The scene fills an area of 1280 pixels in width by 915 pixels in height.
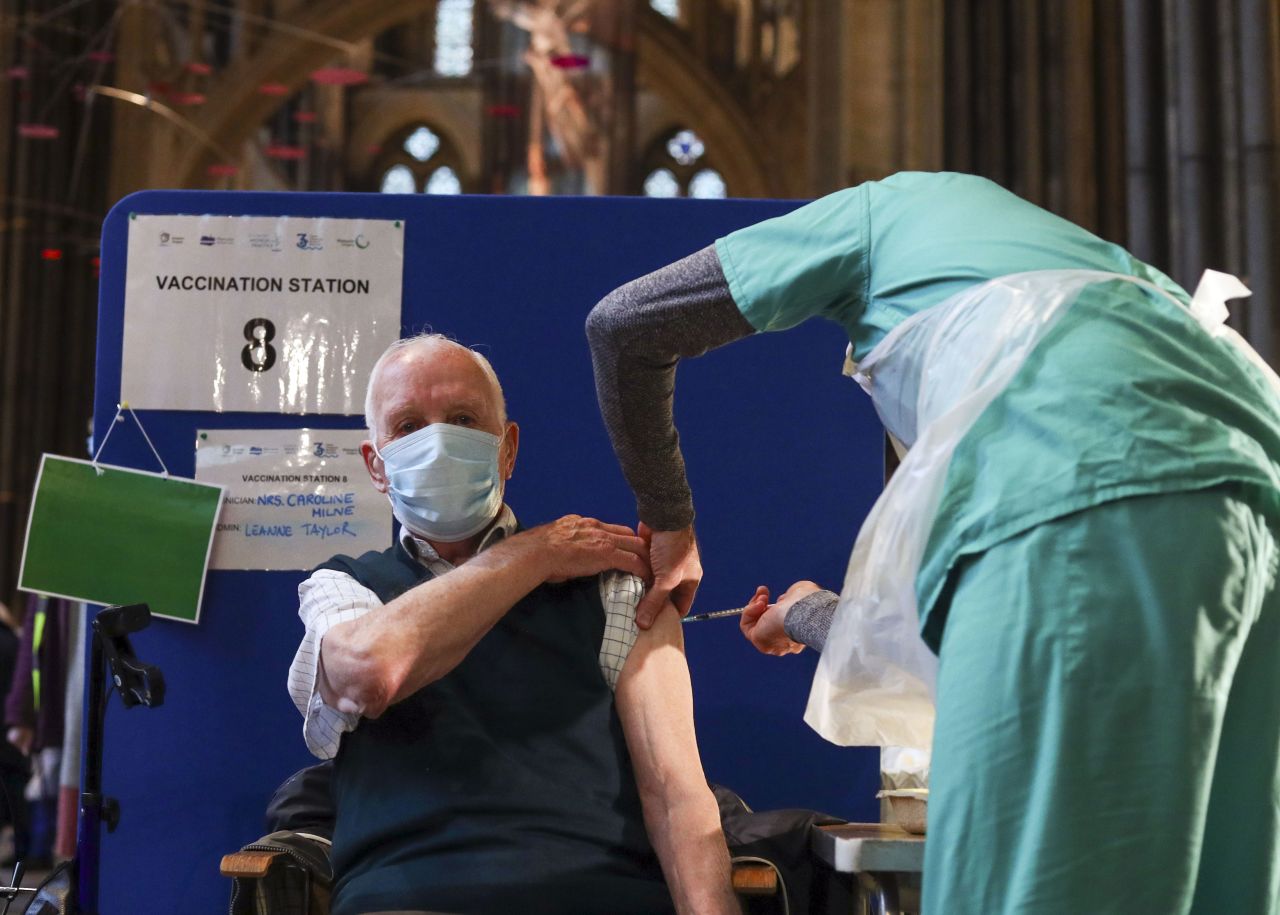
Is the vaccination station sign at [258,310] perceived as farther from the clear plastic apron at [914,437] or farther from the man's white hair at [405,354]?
the clear plastic apron at [914,437]

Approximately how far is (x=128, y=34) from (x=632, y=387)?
604 inches

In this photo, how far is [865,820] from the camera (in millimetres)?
3160

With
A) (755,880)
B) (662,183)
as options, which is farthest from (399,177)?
(755,880)

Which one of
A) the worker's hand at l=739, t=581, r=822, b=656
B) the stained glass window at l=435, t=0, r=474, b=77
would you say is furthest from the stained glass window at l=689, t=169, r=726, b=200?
the worker's hand at l=739, t=581, r=822, b=656

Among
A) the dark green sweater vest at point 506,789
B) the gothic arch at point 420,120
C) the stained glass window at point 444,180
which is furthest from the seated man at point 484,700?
the stained glass window at point 444,180

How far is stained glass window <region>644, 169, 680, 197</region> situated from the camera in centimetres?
2552

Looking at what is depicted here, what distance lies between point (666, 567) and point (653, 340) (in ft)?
2.14

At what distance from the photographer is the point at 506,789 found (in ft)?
7.92

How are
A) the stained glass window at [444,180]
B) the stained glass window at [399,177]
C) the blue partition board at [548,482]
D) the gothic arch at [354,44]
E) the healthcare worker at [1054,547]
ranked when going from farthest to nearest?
the stained glass window at [399,177] < the stained glass window at [444,180] < the gothic arch at [354,44] < the blue partition board at [548,482] < the healthcare worker at [1054,547]

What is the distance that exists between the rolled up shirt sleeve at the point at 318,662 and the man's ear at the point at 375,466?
8.1 inches

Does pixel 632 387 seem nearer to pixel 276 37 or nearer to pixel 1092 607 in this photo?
pixel 1092 607

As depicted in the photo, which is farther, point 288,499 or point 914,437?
point 288,499

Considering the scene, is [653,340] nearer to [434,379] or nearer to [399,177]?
[434,379]

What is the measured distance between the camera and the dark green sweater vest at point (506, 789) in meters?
2.33
